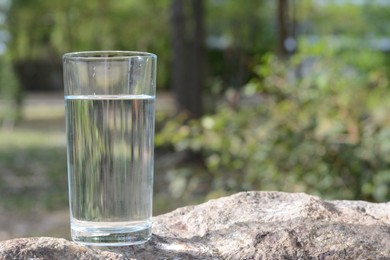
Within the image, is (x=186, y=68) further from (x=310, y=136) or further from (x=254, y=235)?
(x=254, y=235)

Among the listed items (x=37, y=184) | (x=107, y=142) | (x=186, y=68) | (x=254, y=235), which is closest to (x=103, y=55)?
(x=107, y=142)

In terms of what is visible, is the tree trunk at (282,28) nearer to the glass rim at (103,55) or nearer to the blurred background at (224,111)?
the blurred background at (224,111)

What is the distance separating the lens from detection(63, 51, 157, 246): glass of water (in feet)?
4.28

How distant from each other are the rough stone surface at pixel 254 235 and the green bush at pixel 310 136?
2.35 meters

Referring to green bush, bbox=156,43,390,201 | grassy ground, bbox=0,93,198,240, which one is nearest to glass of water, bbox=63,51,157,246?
green bush, bbox=156,43,390,201

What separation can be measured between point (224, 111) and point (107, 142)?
314cm

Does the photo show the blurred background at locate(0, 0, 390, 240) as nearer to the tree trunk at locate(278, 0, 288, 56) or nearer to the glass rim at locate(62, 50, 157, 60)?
the tree trunk at locate(278, 0, 288, 56)

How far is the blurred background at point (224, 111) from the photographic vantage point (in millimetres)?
4070

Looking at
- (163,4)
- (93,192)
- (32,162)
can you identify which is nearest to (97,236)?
(93,192)

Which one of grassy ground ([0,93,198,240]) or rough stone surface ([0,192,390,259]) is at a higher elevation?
rough stone surface ([0,192,390,259])

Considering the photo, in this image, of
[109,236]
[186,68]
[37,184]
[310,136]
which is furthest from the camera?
[186,68]

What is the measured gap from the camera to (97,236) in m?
1.29

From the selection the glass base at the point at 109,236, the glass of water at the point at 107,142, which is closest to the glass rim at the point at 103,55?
the glass of water at the point at 107,142

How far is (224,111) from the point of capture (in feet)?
14.5
